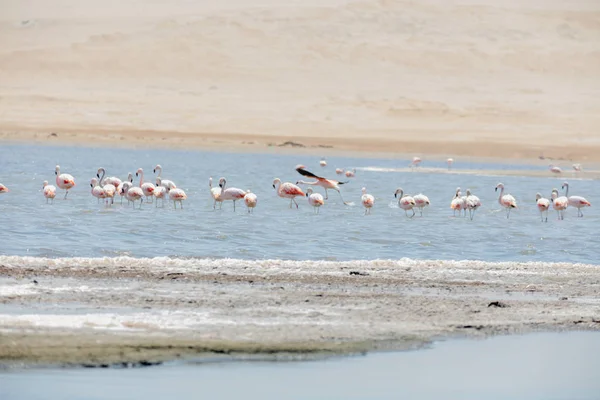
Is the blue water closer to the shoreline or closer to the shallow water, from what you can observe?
the shallow water

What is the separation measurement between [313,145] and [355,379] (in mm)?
37818

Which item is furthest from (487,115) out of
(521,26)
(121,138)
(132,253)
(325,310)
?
(325,310)

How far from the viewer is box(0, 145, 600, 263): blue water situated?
13953mm

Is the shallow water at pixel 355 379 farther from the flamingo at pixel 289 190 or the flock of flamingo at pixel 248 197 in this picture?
the flamingo at pixel 289 190

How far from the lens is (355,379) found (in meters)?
7.18

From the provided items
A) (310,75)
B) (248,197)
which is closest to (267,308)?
(248,197)

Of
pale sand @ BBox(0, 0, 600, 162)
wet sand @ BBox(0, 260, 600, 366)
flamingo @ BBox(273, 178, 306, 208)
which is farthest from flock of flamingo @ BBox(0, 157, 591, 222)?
pale sand @ BBox(0, 0, 600, 162)

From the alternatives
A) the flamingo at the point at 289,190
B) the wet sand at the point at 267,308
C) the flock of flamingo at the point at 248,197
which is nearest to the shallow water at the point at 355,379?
the wet sand at the point at 267,308

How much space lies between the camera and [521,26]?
282 feet

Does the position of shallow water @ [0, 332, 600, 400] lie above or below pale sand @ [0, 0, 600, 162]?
below

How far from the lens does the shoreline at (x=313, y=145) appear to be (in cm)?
4200

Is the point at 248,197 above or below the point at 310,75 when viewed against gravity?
below

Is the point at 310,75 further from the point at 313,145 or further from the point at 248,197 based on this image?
the point at 248,197

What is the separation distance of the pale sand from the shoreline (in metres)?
0.14
